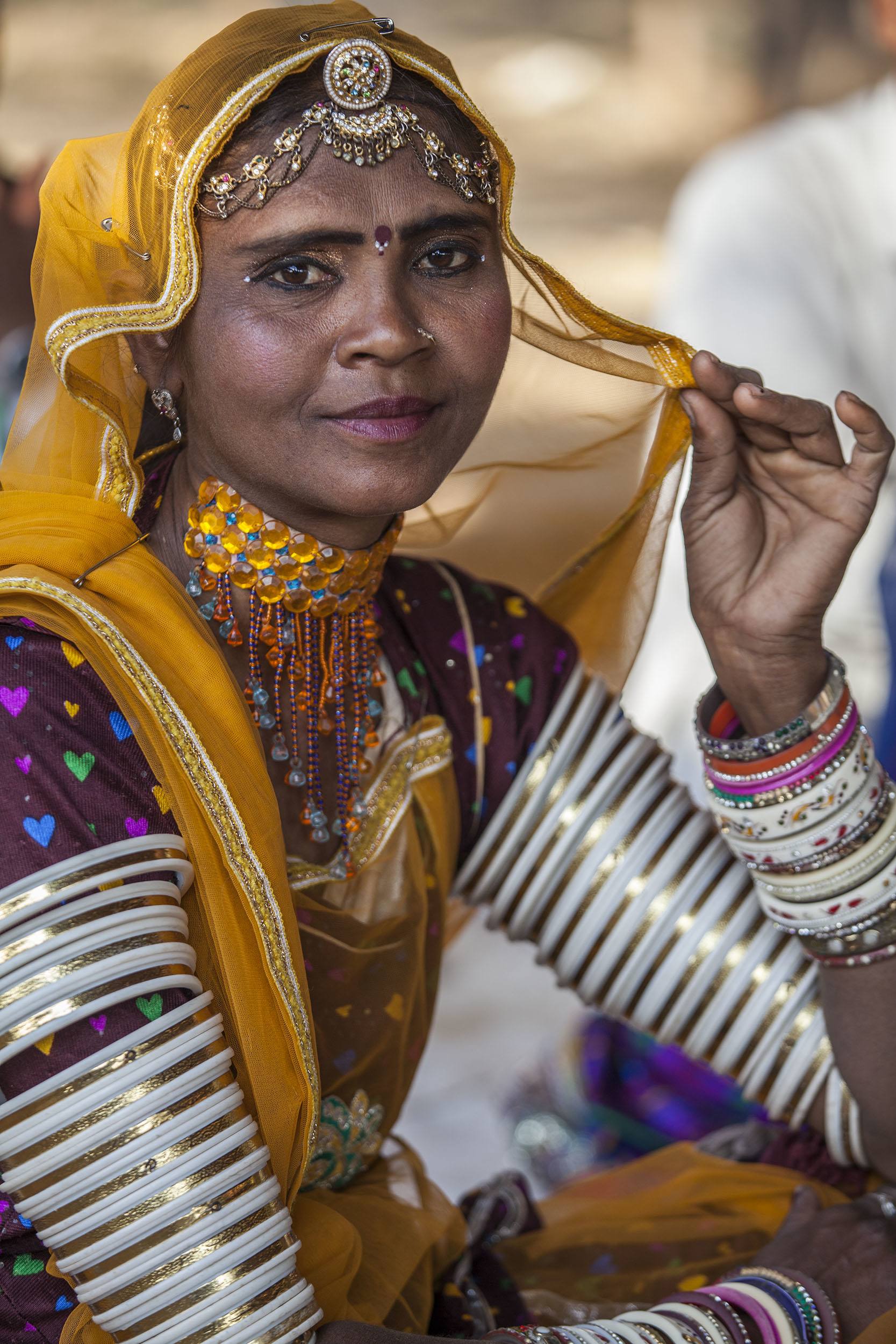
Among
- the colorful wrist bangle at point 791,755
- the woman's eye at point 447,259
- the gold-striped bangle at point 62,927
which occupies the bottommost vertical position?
the colorful wrist bangle at point 791,755

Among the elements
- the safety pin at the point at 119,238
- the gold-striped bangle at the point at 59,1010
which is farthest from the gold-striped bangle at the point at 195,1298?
the safety pin at the point at 119,238

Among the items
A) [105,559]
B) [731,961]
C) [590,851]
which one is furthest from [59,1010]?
[731,961]

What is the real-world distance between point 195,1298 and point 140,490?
743mm

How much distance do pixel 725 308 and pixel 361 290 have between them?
10.2 feet

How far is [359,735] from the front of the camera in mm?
1544

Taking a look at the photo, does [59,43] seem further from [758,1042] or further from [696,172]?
[758,1042]

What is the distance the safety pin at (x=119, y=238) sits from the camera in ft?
4.30

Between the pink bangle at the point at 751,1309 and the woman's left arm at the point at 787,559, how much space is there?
0.99ft

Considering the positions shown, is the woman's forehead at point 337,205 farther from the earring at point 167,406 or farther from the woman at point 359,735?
the earring at point 167,406

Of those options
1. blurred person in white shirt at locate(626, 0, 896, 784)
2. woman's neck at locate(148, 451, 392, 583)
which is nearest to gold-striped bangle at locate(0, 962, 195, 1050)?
woman's neck at locate(148, 451, 392, 583)

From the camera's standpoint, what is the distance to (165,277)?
1287mm

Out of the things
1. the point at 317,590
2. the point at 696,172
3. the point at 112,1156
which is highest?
the point at 696,172

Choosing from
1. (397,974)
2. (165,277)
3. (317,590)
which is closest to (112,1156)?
(397,974)

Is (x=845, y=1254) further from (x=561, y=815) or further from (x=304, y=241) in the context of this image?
(x=304, y=241)
